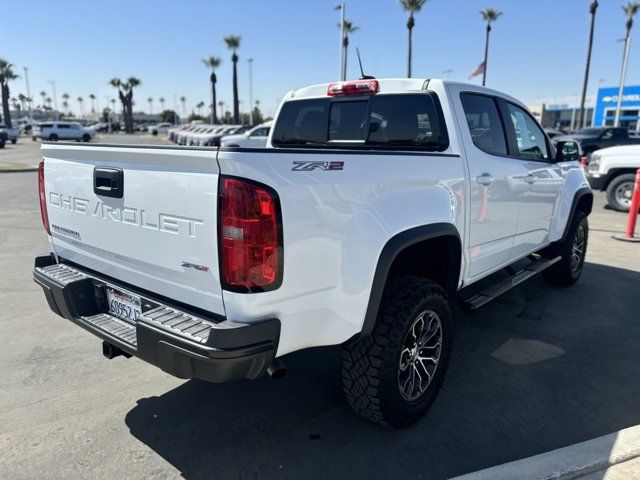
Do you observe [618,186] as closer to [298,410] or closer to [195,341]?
[298,410]

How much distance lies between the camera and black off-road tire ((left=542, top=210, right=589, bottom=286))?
17.7ft

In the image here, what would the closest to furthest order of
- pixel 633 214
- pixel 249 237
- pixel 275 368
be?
pixel 249 237, pixel 275 368, pixel 633 214

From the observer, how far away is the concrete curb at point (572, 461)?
97.4 inches

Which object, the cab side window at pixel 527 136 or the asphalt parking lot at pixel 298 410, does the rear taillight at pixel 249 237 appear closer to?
the asphalt parking lot at pixel 298 410

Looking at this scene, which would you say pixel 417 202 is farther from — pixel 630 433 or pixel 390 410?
pixel 630 433

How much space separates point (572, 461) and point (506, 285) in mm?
1640

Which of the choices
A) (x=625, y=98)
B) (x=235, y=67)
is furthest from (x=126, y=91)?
(x=625, y=98)

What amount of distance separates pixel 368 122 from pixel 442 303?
5.18 feet

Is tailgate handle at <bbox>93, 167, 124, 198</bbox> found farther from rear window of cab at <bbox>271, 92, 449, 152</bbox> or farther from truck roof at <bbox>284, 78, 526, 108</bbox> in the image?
truck roof at <bbox>284, 78, 526, 108</bbox>

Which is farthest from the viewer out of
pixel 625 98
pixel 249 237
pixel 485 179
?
pixel 625 98

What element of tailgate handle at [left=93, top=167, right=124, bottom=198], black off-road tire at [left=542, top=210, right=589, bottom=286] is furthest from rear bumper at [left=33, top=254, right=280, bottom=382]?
black off-road tire at [left=542, top=210, right=589, bottom=286]

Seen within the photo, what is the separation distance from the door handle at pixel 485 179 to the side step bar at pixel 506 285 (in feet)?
2.78

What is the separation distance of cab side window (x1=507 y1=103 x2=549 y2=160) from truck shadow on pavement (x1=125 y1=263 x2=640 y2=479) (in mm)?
1598

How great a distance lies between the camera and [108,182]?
258cm
